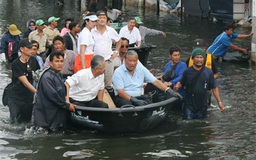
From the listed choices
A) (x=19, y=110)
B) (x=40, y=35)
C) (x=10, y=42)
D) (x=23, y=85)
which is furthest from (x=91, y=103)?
(x=10, y=42)

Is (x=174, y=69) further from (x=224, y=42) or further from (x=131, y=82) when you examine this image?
(x=224, y=42)

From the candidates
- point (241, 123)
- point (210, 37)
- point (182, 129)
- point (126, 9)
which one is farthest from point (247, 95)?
point (126, 9)

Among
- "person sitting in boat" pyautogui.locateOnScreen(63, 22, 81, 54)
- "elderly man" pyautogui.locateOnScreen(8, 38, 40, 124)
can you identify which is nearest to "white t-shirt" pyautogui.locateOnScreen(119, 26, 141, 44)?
"person sitting in boat" pyautogui.locateOnScreen(63, 22, 81, 54)

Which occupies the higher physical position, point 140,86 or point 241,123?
point 140,86

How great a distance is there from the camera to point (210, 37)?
25.9m

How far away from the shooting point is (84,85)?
10.1m

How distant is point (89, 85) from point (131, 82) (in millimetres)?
819

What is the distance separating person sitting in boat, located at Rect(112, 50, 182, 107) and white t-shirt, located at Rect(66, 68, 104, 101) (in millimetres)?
Result: 338

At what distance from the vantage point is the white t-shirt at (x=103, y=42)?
11578mm

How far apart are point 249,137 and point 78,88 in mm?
3233

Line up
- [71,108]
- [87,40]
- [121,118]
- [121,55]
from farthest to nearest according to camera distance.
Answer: [121,55]
[87,40]
[121,118]
[71,108]

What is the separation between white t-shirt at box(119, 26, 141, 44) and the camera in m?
16.0

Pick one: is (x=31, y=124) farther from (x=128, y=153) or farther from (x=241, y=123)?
(x=241, y=123)

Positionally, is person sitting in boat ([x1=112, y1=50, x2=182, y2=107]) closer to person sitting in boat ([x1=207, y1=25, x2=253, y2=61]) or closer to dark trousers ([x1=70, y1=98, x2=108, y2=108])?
dark trousers ([x1=70, y1=98, x2=108, y2=108])
